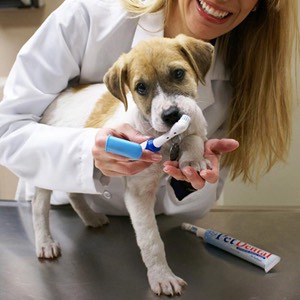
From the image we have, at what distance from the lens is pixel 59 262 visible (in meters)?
1.08

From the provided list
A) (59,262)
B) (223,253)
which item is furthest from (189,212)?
(59,262)

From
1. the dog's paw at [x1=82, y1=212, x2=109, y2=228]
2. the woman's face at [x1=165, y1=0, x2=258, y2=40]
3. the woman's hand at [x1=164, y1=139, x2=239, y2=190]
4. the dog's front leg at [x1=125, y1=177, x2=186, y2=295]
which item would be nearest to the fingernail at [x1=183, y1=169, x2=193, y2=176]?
the woman's hand at [x1=164, y1=139, x2=239, y2=190]

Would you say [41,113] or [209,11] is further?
[41,113]

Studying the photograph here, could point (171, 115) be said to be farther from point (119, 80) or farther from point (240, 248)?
point (240, 248)

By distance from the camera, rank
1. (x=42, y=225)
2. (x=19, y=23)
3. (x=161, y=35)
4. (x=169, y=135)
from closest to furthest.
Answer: (x=169, y=135) < (x=161, y=35) < (x=42, y=225) < (x=19, y=23)

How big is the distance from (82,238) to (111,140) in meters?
0.49

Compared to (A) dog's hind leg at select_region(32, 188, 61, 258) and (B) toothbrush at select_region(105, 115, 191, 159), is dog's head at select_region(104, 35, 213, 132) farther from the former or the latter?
(A) dog's hind leg at select_region(32, 188, 61, 258)

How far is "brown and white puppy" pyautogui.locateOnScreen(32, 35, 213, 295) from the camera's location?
0.84 meters

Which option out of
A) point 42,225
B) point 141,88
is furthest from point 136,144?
point 42,225

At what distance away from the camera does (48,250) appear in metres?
1.11

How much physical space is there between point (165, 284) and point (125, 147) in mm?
319

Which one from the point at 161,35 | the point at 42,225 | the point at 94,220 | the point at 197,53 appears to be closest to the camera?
the point at 197,53

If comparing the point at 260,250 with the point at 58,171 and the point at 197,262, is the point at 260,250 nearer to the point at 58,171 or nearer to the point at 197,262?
the point at 197,262

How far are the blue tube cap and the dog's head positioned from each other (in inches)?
2.3
